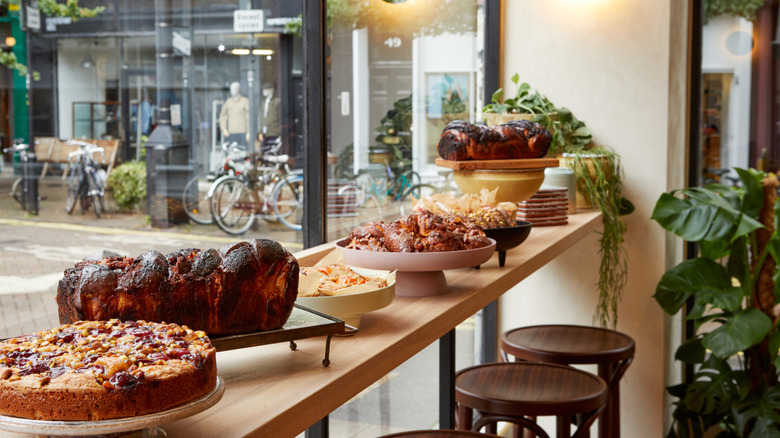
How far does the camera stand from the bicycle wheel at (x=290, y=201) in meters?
2.32

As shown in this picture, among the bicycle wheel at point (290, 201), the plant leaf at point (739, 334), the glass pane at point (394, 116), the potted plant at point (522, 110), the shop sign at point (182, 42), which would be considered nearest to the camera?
the shop sign at point (182, 42)

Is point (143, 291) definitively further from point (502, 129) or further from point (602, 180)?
point (602, 180)

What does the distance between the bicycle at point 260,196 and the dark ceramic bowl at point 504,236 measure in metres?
0.60

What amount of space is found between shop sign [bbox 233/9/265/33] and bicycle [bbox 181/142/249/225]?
0.30 m

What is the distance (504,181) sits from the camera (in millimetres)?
2498

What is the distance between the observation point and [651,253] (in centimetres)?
380

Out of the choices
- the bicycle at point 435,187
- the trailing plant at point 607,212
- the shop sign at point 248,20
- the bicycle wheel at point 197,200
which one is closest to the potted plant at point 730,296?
the trailing plant at point 607,212

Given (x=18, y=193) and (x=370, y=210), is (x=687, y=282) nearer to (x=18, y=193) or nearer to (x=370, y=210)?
(x=370, y=210)

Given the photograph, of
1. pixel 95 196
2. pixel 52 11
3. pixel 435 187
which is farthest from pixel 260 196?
pixel 435 187

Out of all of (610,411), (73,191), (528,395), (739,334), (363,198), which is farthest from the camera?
(739,334)

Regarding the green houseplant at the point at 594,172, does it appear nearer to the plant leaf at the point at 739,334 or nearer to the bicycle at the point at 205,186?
the plant leaf at the point at 739,334

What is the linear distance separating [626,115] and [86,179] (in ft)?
8.72

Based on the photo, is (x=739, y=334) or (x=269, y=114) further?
(x=739, y=334)

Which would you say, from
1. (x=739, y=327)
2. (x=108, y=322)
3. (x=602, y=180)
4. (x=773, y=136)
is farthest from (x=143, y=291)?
(x=773, y=136)
